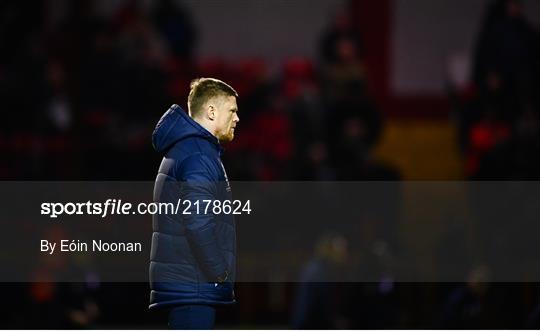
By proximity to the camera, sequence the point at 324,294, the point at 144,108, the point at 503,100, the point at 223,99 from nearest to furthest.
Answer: the point at 223,99 → the point at 324,294 → the point at 144,108 → the point at 503,100

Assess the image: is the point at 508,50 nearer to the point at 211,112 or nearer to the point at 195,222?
the point at 211,112

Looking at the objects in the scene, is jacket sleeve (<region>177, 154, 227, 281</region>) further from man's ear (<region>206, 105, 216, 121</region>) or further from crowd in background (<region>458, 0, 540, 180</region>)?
crowd in background (<region>458, 0, 540, 180</region>)

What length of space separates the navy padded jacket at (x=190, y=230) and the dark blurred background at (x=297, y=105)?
5.59 m

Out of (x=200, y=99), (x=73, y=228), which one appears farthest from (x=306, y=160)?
(x=200, y=99)

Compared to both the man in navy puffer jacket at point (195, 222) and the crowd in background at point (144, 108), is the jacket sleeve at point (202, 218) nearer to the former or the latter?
the man in navy puffer jacket at point (195, 222)

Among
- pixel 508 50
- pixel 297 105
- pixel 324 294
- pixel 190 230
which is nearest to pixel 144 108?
pixel 297 105

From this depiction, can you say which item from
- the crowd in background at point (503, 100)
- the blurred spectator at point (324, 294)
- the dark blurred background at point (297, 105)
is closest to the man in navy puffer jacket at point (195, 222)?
the dark blurred background at point (297, 105)

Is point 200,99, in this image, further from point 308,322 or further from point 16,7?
point 16,7

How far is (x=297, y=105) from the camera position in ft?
45.4

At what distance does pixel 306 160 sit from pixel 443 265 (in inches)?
75.7

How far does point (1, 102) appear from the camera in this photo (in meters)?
13.6

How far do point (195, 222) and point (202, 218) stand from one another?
0.11 ft

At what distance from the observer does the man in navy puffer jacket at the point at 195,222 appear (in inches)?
206

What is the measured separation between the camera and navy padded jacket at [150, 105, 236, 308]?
521 cm
